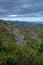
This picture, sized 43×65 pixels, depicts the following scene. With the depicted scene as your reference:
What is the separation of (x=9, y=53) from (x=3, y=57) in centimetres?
191

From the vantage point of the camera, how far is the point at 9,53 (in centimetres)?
2930

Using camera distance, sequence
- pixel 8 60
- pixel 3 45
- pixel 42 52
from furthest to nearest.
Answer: pixel 42 52 → pixel 3 45 → pixel 8 60

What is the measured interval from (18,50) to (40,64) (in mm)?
3079

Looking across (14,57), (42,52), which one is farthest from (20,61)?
(42,52)

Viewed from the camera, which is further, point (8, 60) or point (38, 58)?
point (38, 58)

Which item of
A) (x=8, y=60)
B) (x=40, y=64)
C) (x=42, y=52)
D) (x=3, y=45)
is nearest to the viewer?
(x=8, y=60)

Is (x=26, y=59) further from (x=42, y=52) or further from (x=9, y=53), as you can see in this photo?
(x=42, y=52)

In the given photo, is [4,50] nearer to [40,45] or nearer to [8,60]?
[8,60]

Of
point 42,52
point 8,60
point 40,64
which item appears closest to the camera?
point 8,60

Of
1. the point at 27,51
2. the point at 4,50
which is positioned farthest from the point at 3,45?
the point at 27,51

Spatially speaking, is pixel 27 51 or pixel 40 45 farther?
pixel 40 45

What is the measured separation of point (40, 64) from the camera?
29.0 m

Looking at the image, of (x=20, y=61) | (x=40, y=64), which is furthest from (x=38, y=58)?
(x=20, y=61)

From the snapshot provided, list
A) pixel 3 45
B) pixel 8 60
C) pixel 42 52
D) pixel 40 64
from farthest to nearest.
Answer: pixel 42 52
pixel 3 45
pixel 40 64
pixel 8 60
